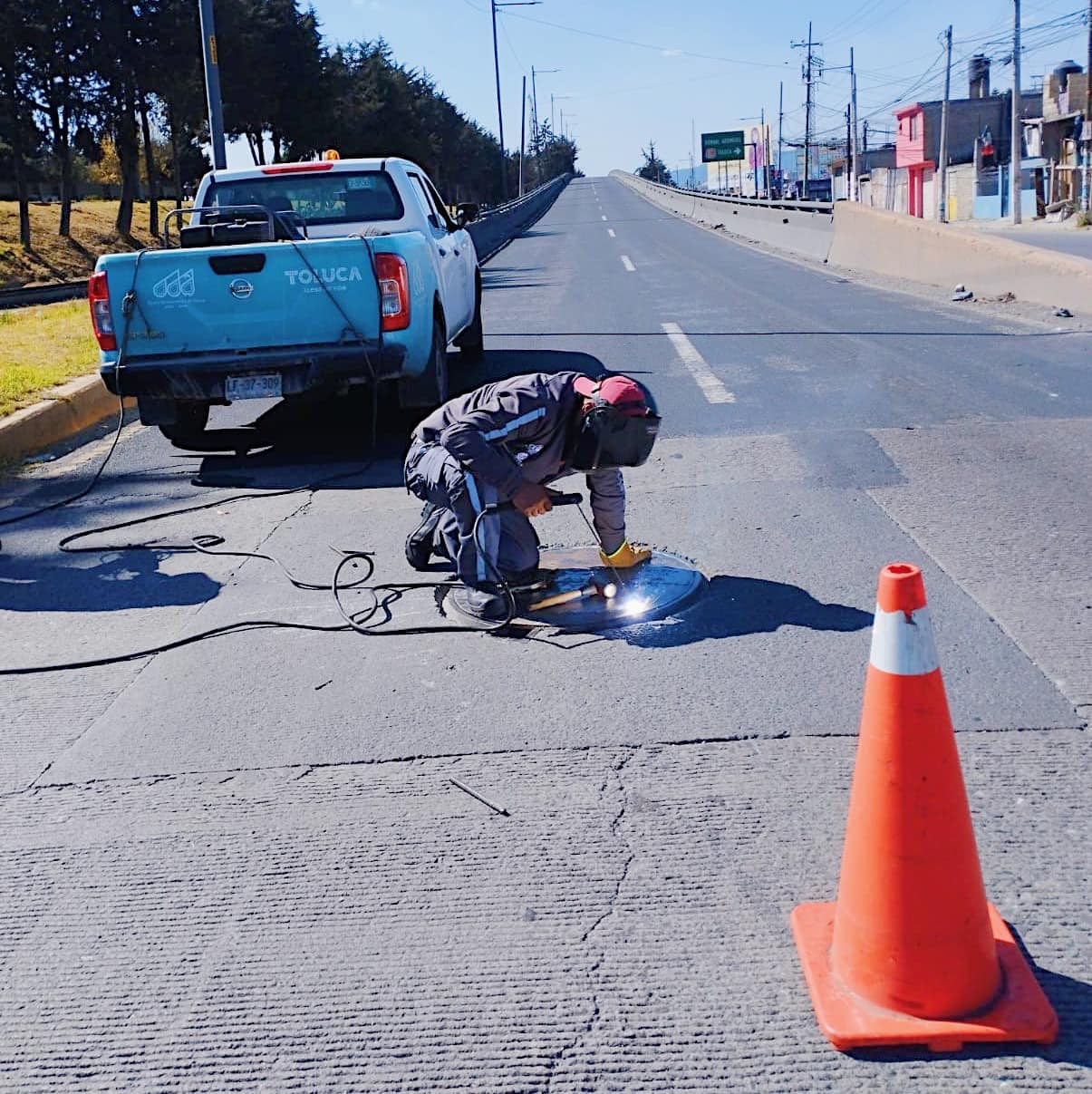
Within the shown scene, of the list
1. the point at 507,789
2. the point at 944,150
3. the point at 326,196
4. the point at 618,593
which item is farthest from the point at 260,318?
the point at 944,150

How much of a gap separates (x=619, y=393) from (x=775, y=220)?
2758cm

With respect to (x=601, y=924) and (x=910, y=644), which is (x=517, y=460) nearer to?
(x=601, y=924)

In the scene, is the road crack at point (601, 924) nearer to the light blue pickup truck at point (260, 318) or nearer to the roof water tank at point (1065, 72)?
the light blue pickup truck at point (260, 318)

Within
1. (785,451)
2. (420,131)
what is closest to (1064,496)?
(785,451)

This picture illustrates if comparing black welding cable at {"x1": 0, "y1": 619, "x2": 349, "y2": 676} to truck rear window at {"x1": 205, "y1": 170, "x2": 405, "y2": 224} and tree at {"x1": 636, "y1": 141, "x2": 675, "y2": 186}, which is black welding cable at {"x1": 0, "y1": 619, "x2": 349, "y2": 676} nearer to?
truck rear window at {"x1": 205, "y1": 170, "x2": 405, "y2": 224}

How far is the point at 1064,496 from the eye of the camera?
6656mm

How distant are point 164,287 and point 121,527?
1811 millimetres

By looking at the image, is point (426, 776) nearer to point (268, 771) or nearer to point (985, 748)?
point (268, 771)

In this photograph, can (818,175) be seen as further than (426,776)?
Yes

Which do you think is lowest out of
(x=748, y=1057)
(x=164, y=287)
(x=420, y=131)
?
(x=748, y=1057)

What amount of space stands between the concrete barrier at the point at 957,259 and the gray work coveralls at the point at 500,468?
9842 millimetres

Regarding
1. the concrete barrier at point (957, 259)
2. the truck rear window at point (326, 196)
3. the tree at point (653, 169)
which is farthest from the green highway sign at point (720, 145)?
the truck rear window at point (326, 196)

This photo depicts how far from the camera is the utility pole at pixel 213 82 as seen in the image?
16797 mm

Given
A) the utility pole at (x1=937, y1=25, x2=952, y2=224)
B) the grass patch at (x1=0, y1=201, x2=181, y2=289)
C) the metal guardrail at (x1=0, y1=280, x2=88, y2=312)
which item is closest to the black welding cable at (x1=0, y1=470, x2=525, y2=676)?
the metal guardrail at (x1=0, y1=280, x2=88, y2=312)
